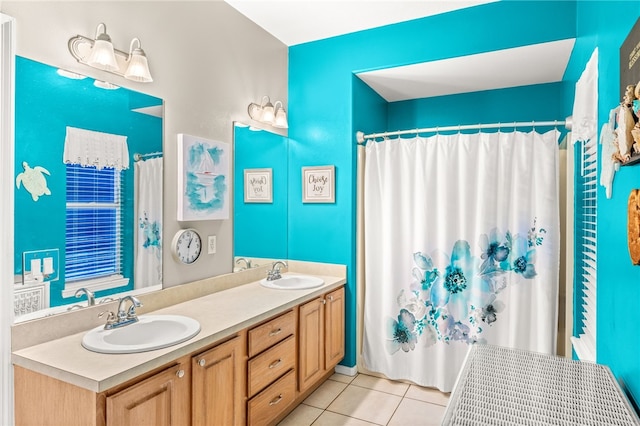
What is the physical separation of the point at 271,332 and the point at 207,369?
53 cm

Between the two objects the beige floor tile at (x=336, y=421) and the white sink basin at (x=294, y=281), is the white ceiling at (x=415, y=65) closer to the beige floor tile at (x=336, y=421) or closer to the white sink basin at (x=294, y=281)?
the white sink basin at (x=294, y=281)

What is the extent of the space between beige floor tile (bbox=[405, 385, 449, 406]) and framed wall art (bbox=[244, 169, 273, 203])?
6.04 feet

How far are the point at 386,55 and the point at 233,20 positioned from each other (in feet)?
3.88

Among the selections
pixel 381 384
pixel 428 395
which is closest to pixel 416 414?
pixel 428 395

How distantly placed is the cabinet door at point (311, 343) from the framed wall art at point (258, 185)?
3.04 ft

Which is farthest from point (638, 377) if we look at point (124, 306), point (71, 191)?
point (71, 191)

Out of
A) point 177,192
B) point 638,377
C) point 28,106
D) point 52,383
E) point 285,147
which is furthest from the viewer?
point 285,147

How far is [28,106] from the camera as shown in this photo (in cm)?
158

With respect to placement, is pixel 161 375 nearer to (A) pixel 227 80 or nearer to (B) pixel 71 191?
(B) pixel 71 191

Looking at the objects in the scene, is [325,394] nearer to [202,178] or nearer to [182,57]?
[202,178]

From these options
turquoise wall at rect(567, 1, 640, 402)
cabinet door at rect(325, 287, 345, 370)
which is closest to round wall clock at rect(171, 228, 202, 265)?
cabinet door at rect(325, 287, 345, 370)

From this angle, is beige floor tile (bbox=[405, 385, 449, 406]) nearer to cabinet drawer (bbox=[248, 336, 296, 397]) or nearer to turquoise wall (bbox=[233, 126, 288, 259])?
cabinet drawer (bbox=[248, 336, 296, 397])

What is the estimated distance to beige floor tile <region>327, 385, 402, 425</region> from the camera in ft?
8.21

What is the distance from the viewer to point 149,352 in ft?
4.91
